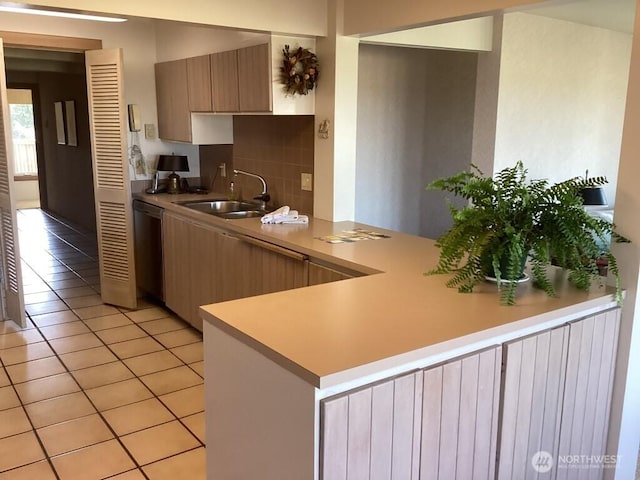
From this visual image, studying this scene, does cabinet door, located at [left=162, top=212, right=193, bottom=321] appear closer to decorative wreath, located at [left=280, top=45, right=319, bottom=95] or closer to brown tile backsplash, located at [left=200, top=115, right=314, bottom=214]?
brown tile backsplash, located at [left=200, top=115, right=314, bottom=214]

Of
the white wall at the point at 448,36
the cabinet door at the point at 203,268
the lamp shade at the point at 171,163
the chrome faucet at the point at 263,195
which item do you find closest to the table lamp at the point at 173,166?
the lamp shade at the point at 171,163

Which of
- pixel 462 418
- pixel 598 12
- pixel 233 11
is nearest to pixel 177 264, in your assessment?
pixel 233 11

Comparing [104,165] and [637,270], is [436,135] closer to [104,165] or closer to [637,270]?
[104,165]

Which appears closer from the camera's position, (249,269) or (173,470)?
(173,470)

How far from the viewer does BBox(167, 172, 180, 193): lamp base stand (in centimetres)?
476

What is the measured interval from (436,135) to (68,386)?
3.49 meters

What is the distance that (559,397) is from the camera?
2.01m

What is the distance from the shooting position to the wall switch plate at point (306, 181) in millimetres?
3801

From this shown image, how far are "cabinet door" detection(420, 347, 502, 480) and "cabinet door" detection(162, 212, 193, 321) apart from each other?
2.69 m

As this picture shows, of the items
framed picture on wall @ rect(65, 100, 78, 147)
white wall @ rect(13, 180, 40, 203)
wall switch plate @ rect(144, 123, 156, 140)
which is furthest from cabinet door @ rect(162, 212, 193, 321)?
white wall @ rect(13, 180, 40, 203)

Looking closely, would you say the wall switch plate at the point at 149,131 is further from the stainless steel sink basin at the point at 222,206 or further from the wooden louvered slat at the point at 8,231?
the wooden louvered slat at the point at 8,231

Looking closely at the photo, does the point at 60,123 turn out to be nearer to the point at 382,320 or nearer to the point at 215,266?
the point at 215,266

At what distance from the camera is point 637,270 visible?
6.98 ft

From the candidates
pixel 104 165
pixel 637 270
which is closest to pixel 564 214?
pixel 637 270
